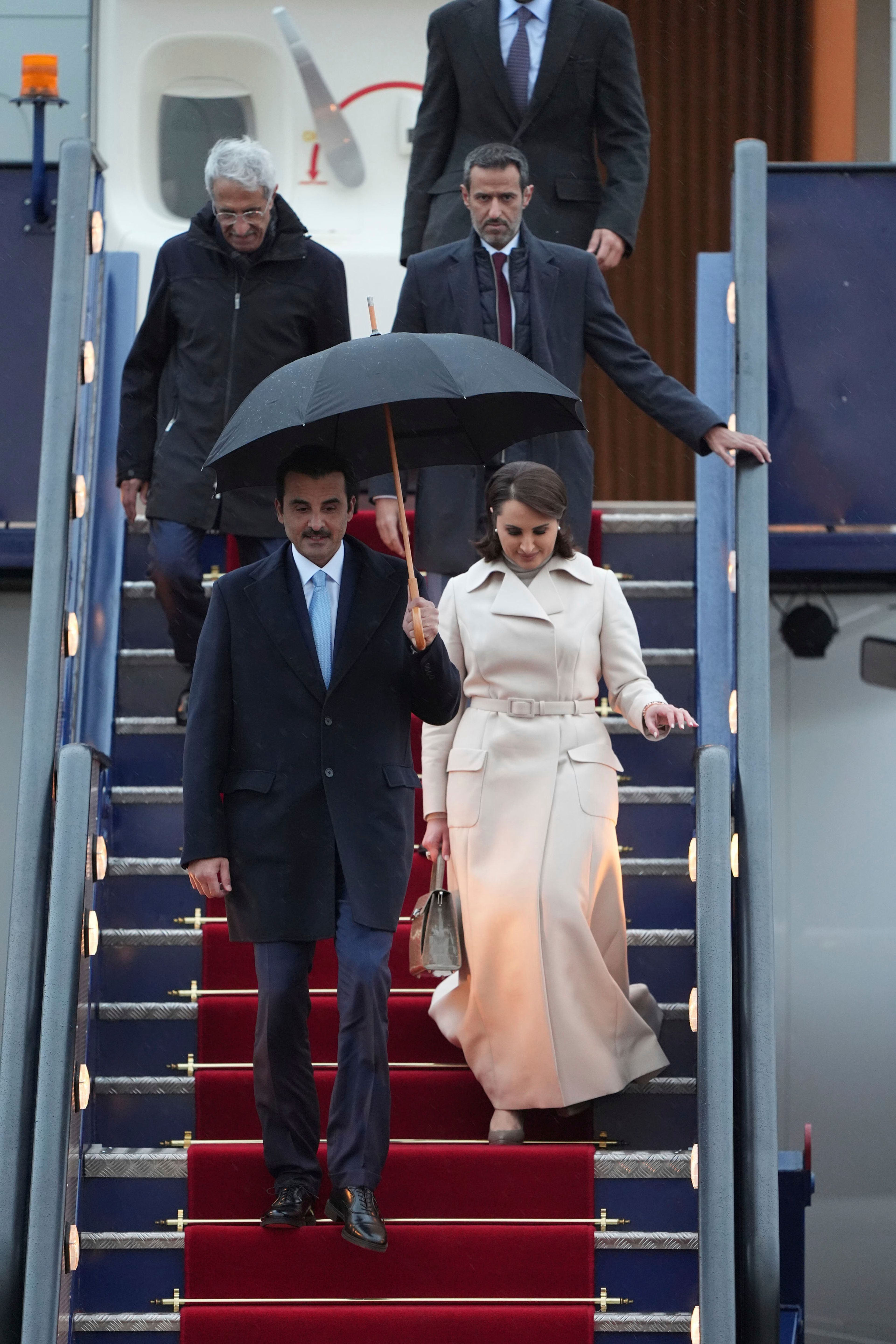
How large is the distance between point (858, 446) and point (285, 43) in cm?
351

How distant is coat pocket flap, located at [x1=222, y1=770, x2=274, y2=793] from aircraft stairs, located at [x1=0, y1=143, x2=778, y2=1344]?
1.10ft

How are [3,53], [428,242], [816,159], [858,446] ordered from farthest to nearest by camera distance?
1. [816,159]
2. [3,53]
3. [858,446]
4. [428,242]

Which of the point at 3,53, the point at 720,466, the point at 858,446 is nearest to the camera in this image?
the point at 720,466

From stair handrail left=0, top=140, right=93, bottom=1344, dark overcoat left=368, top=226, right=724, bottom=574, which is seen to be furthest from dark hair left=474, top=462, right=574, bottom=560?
stair handrail left=0, top=140, right=93, bottom=1344

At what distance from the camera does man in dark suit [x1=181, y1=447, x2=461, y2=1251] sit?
4.10 meters

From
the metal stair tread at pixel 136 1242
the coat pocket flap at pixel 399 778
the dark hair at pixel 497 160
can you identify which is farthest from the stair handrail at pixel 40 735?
the dark hair at pixel 497 160

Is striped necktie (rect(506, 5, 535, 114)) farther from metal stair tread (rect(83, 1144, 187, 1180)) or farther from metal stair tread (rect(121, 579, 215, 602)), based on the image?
metal stair tread (rect(83, 1144, 187, 1180))

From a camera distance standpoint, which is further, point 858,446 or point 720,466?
point 858,446

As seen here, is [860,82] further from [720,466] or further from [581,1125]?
[581,1125]

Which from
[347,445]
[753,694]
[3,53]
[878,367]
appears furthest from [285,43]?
[753,694]

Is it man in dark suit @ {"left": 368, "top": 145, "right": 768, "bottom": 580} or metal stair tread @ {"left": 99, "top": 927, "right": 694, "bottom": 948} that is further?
man in dark suit @ {"left": 368, "top": 145, "right": 768, "bottom": 580}

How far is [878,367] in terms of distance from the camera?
616 centimetres

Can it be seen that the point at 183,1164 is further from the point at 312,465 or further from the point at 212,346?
the point at 212,346

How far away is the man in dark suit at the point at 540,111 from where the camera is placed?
18.9 ft
